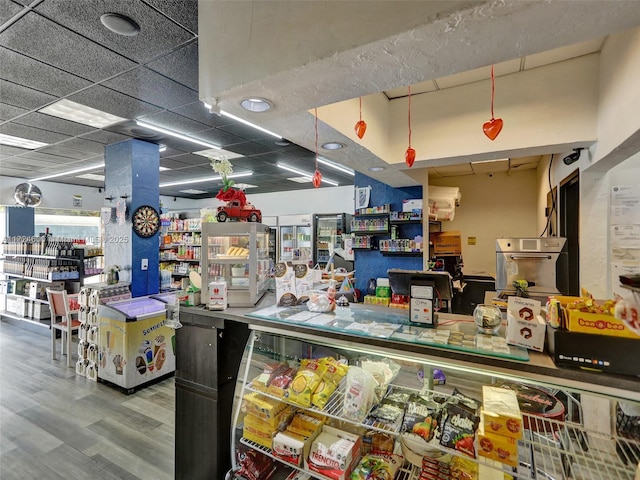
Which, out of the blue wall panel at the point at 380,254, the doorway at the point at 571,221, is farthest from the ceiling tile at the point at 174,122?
the doorway at the point at 571,221

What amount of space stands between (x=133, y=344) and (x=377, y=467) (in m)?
3.38

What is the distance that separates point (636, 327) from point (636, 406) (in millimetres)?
528

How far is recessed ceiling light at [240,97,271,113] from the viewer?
1714 mm

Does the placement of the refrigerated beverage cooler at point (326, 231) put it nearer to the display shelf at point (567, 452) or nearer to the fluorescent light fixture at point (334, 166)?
the fluorescent light fixture at point (334, 166)

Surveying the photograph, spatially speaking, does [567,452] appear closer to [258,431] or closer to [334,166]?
[258,431]

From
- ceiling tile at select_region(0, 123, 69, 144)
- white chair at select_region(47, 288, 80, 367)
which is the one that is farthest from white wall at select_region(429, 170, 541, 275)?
white chair at select_region(47, 288, 80, 367)

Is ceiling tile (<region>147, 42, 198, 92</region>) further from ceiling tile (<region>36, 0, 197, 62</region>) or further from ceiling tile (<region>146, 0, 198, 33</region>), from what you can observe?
ceiling tile (<region>146, 0, 198, 33</region>)

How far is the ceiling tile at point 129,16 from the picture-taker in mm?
1961

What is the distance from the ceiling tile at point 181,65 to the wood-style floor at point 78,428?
324 cm

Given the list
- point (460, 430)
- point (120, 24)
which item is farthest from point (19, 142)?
point (460, 430)

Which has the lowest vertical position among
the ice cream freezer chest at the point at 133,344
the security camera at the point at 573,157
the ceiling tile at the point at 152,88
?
the ice cream freezer chest at the point at 133,344

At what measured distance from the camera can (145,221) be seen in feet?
14.8

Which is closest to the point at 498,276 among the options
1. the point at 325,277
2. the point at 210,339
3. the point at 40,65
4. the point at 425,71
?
the point at 325,277

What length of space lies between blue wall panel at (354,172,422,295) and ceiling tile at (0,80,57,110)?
385 cm
